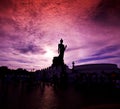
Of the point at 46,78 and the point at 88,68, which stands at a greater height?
the point at 88,68

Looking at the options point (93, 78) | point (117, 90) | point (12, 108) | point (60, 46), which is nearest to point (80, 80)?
point (93, 78)

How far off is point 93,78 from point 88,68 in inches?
1464

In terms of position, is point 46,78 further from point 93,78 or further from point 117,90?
point 117,90

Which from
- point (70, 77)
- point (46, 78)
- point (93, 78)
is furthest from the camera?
point (46, 78)

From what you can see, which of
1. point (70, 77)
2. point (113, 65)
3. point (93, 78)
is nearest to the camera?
point (93, 78)

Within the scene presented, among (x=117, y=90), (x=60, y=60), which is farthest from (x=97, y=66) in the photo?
(x=117, y=90)

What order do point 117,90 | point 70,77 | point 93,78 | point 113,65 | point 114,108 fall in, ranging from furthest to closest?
point 113,65 < point 70,77 < point 93,78 < point 117,90 < point 114,108

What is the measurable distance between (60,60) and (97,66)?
3751 cm

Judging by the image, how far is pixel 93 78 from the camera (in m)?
50.5

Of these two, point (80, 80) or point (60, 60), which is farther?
point (60, 60)

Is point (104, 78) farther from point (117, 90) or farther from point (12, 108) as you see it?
point (12, 108)

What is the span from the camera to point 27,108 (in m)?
12.4

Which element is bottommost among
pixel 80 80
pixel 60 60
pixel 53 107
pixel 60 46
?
pixel 53 107

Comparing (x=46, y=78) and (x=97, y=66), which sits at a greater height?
(x=97, y=66)
